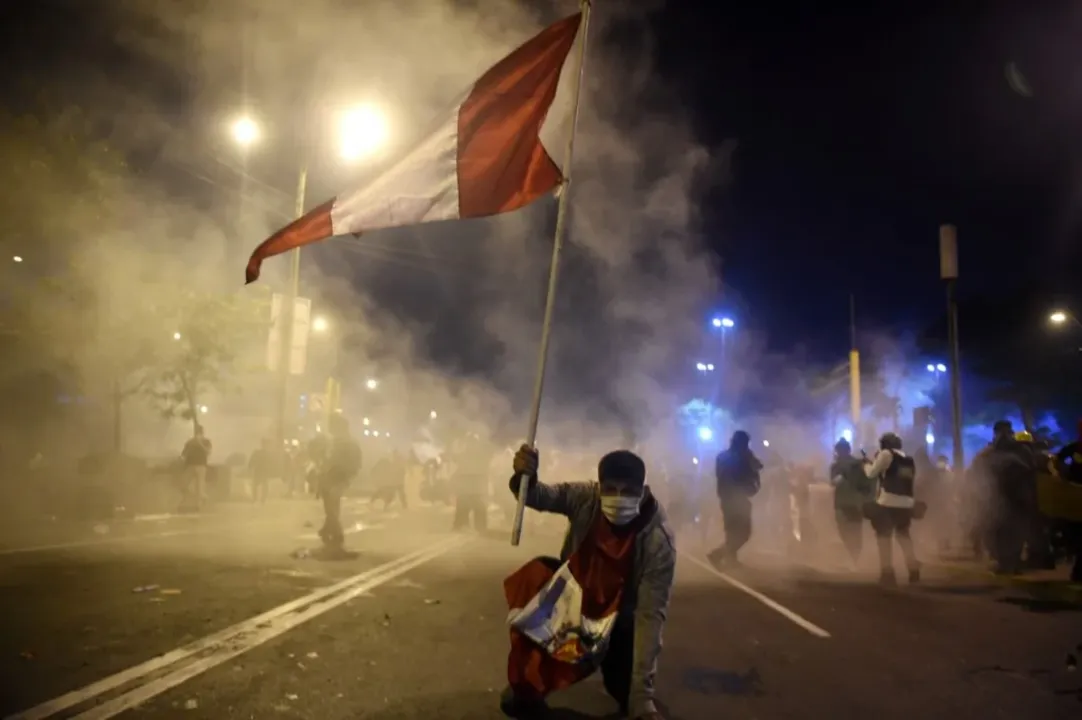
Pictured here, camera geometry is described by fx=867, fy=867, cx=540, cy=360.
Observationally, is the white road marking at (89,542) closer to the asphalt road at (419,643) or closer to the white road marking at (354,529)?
the asphalt road at (419,643)

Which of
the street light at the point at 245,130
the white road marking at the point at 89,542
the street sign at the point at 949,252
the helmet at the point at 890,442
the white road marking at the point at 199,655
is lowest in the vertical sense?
the white road marking at the point at 199,655

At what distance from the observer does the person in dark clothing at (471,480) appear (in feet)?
50.4

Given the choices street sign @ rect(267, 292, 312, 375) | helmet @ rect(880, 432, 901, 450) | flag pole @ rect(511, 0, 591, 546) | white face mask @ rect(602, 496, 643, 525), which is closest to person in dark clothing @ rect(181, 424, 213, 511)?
street sign @ rect(267, 292, 312, 375)

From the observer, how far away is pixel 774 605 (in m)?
7.50

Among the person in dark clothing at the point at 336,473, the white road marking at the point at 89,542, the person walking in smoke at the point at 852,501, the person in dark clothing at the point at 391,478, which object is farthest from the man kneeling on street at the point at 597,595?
the person in dark clothing at the point at 391,478

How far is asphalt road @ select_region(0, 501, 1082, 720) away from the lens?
13.2 ft

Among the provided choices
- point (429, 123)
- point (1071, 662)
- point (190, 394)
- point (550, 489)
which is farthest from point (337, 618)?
point (190, 394)

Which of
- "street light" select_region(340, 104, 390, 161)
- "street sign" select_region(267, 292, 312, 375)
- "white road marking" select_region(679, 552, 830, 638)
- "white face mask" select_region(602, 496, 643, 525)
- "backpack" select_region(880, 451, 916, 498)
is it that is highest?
"street light" select_region(340, 104, 390, 161)

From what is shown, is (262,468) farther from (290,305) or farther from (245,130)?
(245,130)

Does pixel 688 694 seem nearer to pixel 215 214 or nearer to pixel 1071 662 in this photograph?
pixel 1071 662

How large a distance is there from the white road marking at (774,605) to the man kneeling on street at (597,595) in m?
2.93

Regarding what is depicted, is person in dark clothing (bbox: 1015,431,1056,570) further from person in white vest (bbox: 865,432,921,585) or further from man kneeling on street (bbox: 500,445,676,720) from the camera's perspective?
man kneeling on street (bbox: 500,445,676,720)

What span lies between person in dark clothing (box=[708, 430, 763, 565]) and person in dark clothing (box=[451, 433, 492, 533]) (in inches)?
196

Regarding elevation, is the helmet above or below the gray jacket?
above
